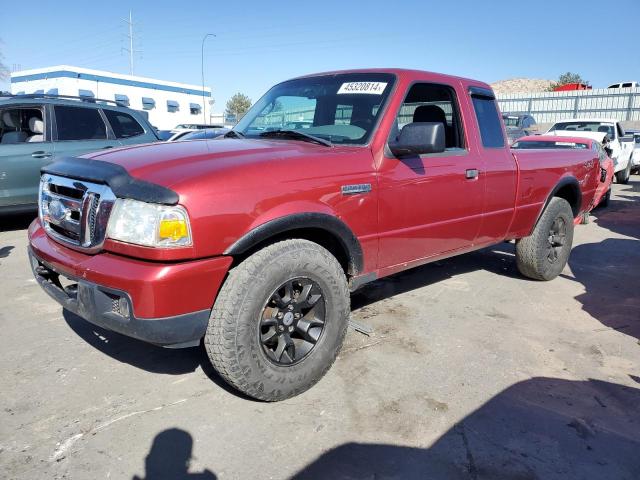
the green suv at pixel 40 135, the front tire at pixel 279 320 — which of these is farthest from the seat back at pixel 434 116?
the green suv at pixel 40 135

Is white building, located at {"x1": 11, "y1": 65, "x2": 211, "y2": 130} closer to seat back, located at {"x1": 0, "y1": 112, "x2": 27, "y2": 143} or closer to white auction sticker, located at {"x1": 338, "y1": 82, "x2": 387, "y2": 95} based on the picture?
seat back, located at {"x1": 0, "y1": 112, "x2": 27, "y2": 143}

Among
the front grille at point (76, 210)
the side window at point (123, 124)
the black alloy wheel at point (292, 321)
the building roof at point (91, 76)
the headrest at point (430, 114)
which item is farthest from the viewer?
the building roof at point (91, 76)

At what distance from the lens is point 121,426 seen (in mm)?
2521

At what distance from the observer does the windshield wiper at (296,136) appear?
319 cm

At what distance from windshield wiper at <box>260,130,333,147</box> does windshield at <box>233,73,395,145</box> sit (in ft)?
0.26

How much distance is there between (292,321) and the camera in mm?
2742

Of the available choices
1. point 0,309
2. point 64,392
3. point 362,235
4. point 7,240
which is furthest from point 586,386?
point 7,240

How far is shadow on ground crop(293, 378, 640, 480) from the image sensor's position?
2225mm

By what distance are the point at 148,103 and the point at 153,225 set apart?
37879 mm

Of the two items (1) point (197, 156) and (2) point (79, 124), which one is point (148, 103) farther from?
(1) point (197, 156)

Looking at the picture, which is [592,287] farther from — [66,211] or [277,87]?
[66,211]

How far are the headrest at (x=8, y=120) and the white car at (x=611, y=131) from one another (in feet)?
39.6

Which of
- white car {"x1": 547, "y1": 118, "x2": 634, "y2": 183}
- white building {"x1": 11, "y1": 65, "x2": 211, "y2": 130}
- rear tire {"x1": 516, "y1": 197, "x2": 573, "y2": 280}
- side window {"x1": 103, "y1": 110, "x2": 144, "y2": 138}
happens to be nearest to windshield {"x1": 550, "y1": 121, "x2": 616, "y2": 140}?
white car {"x1": 547, "y1": 118, "x2": 634, "y2": 183}

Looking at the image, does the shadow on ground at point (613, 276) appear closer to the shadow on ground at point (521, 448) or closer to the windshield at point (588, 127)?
the shadow on ground at point (521, 448)
